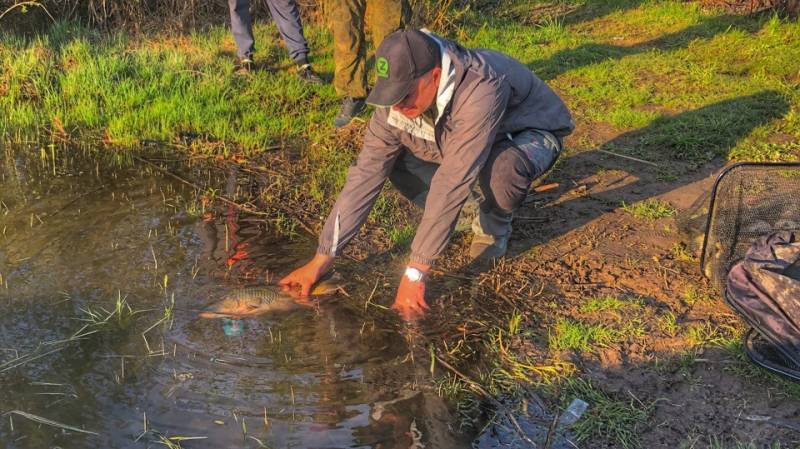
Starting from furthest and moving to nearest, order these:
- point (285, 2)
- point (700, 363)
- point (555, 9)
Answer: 1. point (555, 9)
2. point (285, 2)
3. point (700, 363)

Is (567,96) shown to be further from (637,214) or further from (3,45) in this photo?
(3,45)

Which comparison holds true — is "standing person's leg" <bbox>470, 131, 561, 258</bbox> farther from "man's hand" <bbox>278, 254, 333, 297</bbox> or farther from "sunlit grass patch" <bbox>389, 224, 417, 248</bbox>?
"man's hand" <bbox>278, 254, 333, 297</bbox>

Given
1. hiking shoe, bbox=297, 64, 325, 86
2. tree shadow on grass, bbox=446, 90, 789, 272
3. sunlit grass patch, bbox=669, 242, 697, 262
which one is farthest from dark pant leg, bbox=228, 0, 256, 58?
sunlit grass patch, bbox=669, 242, 697, 262

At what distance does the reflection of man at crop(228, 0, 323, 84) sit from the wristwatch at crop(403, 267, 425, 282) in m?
4.08

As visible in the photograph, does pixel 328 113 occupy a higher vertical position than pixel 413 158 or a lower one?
lower

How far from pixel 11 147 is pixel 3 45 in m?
1.97

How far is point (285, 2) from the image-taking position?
7.62m

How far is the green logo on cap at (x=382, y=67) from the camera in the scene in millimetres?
3428

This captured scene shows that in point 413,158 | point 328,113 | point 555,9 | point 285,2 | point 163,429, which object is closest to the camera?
point 163,429

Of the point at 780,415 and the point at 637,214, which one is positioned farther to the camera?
the point at 637,214

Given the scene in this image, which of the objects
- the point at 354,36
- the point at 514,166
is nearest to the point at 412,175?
the point at 514,166

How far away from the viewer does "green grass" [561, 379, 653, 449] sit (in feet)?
10.6

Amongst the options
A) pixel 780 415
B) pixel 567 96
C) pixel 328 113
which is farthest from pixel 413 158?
pixel 567 96

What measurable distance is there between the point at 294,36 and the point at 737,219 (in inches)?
187
